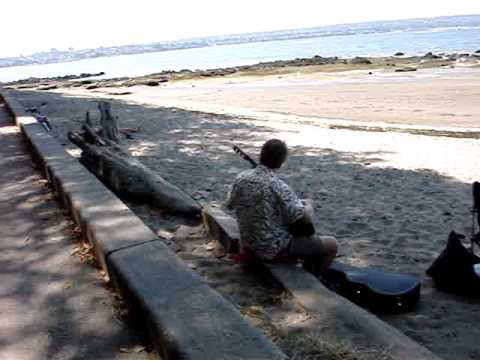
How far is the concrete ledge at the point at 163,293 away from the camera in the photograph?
2.53m

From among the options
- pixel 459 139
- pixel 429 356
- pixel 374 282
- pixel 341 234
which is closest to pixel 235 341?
pixel 429 356

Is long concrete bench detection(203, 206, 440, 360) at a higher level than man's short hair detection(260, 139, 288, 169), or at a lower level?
lower

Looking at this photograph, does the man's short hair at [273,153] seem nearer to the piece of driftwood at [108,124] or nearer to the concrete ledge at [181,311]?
the concrete ledge at [181,311]

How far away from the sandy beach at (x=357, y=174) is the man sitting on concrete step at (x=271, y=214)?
11.9 inches

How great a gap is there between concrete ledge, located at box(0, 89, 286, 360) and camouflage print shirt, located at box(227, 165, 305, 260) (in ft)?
2.47

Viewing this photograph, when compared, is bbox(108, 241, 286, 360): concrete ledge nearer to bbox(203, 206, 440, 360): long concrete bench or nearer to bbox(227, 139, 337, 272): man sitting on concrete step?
bbox(203, 206, 440, 360): long concrete bench

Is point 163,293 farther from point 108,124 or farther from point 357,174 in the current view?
point 108,124

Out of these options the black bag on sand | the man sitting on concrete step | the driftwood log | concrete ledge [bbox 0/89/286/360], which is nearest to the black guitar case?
the man sitting on concrete step

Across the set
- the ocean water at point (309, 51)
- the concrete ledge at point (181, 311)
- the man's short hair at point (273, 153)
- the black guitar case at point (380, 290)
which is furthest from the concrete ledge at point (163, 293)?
the ocean water at point (309, 51)

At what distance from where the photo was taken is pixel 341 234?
5.94 metres

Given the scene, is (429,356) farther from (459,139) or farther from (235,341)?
(459,139)

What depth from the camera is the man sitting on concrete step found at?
4035mm

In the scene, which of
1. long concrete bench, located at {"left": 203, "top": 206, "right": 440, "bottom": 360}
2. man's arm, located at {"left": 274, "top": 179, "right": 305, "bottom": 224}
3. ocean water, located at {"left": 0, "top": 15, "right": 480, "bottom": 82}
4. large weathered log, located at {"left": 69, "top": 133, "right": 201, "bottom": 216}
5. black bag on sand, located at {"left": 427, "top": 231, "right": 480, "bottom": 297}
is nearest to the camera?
long concrete bench, located at {"left": 203, "top": 206, "right": 440, "bottom": 360}

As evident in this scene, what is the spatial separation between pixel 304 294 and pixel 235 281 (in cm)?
77
